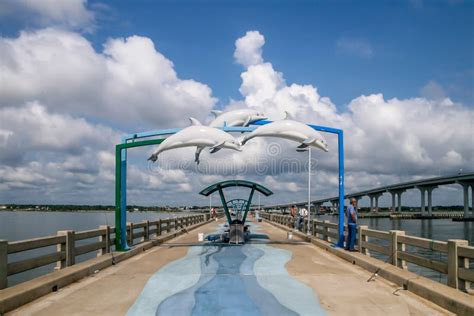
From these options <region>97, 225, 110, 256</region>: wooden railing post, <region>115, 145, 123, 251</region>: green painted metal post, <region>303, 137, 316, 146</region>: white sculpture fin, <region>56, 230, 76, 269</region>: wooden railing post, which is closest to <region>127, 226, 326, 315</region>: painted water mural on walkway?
<region>56, 230, 76, 269</region>: wooden railing post

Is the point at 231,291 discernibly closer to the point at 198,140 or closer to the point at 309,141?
the point at 198,140

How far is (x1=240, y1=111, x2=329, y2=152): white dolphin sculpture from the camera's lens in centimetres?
1595

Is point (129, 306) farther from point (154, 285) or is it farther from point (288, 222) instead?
point (288, 222)

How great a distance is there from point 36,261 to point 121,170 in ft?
22.6

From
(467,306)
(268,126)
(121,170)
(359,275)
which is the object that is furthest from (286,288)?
(121,170)

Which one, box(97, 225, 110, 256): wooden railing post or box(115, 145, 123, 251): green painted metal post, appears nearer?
box(97, 225, 110, 256): wooden railing post

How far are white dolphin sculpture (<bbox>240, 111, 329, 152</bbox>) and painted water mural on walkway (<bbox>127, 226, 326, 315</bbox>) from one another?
4.11 m

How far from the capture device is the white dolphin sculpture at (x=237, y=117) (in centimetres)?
1717

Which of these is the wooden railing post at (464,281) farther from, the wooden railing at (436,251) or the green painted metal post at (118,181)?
the green painted metal post at (118,181)

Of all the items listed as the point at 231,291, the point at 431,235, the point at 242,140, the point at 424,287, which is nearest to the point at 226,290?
the point at 231,291

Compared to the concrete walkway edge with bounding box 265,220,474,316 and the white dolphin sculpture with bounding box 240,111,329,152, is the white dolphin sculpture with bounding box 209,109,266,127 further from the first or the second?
the concrete walkway edge with bounding box 265,220,474,316

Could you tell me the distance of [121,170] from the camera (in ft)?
53.8

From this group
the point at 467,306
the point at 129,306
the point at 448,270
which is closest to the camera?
the point at 467,306

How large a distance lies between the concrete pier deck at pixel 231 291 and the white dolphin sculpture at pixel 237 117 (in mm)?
5264
